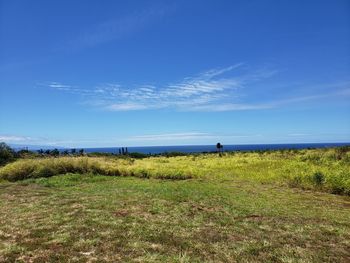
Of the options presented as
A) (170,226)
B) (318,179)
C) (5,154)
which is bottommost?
(170,226)

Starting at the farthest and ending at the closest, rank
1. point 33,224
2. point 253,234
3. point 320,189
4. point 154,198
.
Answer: point 320,189 → point 154,198 → point 33,224 → point 253,234

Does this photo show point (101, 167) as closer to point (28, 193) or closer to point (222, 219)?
point (28, 193)

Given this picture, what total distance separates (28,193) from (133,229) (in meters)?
8.22

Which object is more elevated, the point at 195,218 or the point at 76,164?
the point at 76,164

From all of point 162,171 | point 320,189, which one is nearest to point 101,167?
point 162,171

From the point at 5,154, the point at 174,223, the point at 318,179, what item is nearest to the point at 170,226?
the point at 174,223

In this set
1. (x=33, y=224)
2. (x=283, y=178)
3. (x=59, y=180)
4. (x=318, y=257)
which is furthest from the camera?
(x=283, y=178)

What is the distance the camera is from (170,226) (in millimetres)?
10219

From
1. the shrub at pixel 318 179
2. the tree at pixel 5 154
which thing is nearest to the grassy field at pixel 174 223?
the shrub at pixel 318 179

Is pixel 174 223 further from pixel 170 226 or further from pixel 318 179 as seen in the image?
pixel 318 179

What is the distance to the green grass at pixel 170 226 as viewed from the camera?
26.4 feet

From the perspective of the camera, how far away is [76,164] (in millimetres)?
25547

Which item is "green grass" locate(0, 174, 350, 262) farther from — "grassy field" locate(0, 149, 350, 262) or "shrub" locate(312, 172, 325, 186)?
"shrub" locate(312, 172, 325, 186)

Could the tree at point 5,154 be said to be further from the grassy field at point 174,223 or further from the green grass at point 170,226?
the green grass at point 170,226
